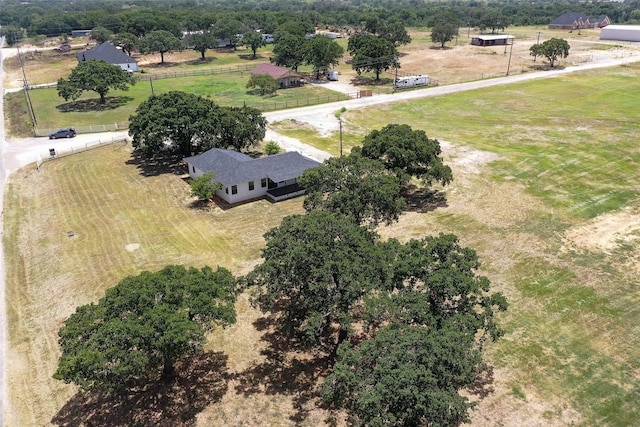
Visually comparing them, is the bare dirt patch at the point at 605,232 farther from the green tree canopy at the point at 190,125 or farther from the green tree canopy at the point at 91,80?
the green tree canopy at the point at 91,80

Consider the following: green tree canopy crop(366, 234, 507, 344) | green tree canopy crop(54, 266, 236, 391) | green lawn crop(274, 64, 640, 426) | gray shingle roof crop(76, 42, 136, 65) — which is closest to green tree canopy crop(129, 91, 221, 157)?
green lawn crop(274, 64, 640, 426)

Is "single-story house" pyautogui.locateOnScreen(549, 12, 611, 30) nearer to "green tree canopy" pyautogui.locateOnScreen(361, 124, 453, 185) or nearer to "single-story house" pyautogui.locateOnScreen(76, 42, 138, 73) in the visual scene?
"single-story house" pyautogui.locateOnScreen(76, 42, 138, 73)

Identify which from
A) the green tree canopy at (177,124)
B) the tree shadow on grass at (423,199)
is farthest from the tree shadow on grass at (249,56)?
the tree shadow on grass at (423,199)

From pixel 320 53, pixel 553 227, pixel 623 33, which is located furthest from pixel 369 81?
pixel 623 33

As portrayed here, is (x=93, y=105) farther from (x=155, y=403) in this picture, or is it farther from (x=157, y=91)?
(x=155, y=403)

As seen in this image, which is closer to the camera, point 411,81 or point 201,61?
point 411,81
